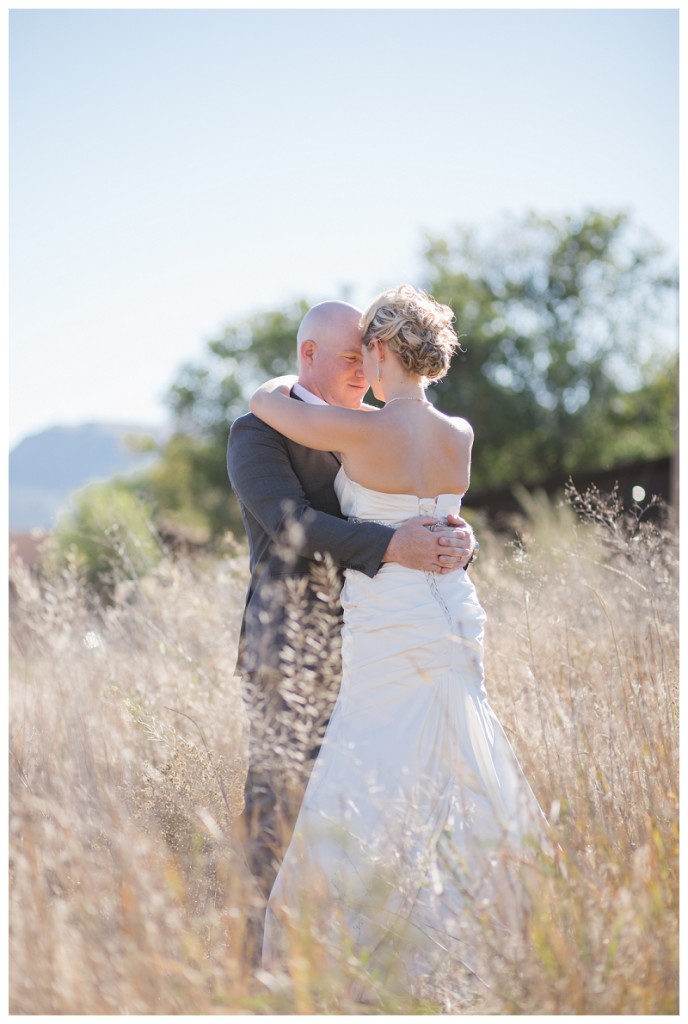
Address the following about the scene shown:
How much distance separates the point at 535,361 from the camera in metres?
29.6

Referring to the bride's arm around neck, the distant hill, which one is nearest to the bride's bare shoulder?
the bride's arm around neck

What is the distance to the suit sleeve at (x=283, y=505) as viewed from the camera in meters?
3.34

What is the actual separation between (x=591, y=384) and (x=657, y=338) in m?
3.18

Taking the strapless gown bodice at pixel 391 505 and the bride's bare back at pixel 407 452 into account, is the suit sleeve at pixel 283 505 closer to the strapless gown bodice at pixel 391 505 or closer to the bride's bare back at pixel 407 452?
the strapless gown bodice at pixel 391 505

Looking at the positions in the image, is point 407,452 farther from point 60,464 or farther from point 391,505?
point 60,464

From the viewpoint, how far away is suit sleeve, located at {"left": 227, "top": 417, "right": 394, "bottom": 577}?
3336 millimetres

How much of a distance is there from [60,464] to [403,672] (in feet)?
306

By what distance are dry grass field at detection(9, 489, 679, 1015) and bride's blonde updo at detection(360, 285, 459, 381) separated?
1.11 m

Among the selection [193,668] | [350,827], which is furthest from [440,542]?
[193,668]

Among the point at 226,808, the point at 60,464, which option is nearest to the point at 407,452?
the point at 226,808

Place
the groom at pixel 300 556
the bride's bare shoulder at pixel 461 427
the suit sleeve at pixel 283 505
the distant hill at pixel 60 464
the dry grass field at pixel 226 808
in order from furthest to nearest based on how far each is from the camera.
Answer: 1. the distant hill at pixel 60 464
2. the bride's bare shoulder at pixel 461 427
3. the suit sleeve at pixel 283 505
4. the groom at pixel 300 556
5. the dry grass field at pixel 226 808

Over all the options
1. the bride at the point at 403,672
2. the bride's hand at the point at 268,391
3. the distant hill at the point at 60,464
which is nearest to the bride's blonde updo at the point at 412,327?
the bride at the point at 403,672

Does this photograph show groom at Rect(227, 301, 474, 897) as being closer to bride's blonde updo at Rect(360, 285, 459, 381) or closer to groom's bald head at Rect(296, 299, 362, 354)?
groom's bald head at Rect(296, 299, 362, 354)

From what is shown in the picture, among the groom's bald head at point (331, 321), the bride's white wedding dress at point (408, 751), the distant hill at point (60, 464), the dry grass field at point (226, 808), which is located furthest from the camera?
the distant hill at point (60, 464)
